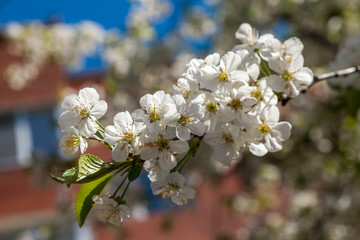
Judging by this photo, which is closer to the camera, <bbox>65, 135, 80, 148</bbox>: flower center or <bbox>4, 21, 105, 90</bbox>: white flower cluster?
<bbox>65, 135, 80, 148</bbox>: flower center

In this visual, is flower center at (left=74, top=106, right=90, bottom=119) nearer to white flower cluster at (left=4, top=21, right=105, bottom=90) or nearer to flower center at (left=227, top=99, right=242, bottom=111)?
flower center at (left=227, top=99, right=242, bottom=111)

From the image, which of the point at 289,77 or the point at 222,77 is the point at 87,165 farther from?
the point at 289,77

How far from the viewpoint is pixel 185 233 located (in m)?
8.47

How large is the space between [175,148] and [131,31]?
4.04 metres

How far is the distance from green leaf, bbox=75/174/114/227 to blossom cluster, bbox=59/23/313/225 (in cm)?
4

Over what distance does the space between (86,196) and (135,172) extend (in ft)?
0.58

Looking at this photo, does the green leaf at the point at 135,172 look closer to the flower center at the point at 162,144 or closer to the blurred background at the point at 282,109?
the flower center at the point at 162,144

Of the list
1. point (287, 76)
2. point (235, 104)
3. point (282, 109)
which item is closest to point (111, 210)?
point (235, 104)

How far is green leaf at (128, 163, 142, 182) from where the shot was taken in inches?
46.2

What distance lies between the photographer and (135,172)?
1188 mm

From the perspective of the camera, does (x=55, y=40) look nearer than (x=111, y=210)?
No

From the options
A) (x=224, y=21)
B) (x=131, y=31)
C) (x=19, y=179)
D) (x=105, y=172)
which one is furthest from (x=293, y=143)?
(x=19, y=179)

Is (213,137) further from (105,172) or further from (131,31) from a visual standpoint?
(131,31)

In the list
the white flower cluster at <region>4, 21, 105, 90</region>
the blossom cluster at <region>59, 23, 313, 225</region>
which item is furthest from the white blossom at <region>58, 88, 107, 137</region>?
the white flower cluster at <region>4, 21, 105, 90</region>
